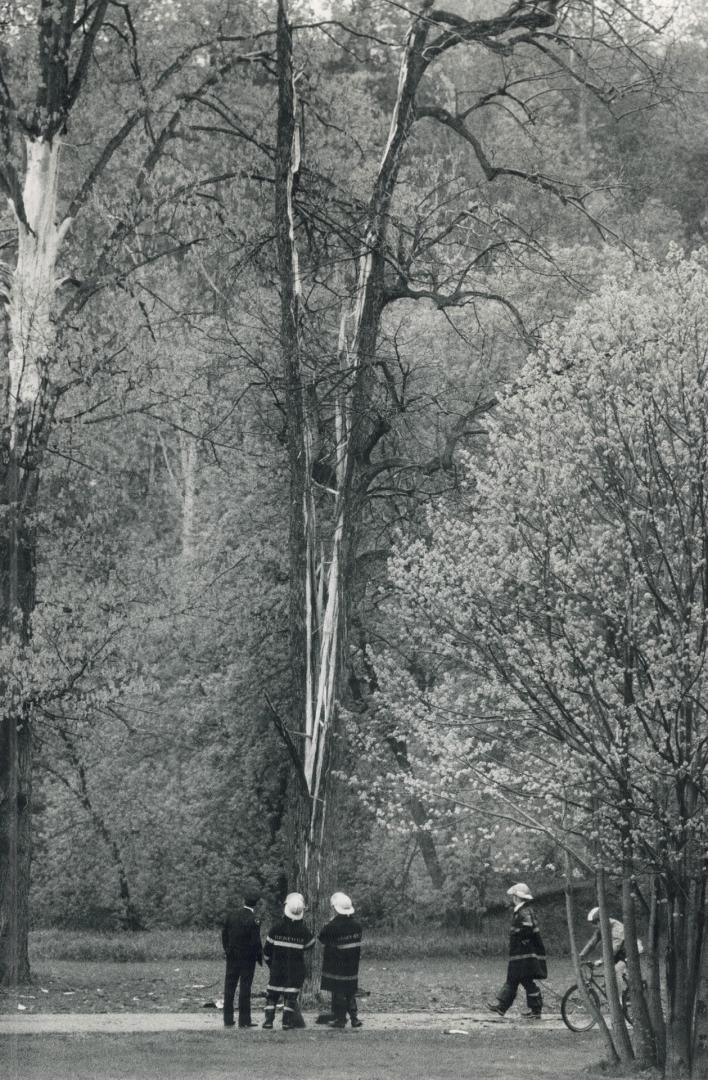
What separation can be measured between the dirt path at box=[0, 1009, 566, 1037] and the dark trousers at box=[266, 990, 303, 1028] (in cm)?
37

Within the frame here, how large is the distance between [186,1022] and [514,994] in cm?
438

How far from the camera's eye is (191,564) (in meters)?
30.8

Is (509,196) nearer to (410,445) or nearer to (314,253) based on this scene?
(410,445)

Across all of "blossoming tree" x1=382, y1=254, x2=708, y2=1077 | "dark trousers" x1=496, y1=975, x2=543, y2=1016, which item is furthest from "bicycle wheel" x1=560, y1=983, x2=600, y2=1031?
"blossoming tree" x1=382, y1=254, x2=708, y2=1077

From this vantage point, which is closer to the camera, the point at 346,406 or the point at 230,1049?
the point at 230,1049

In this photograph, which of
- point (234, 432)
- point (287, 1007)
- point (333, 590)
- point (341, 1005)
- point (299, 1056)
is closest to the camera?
point (299, 1056)

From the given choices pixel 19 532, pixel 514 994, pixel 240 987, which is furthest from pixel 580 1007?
pixel 19 532

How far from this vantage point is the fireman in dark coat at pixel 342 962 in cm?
1712

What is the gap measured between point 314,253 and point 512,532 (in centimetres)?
877

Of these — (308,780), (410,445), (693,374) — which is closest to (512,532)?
(693,374)

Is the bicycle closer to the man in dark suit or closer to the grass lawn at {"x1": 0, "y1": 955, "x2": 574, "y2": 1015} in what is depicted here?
the grass lawn at {"x1": 0, "y1": 955, "x2": 574, "y2": 1015}

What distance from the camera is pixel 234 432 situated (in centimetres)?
2984

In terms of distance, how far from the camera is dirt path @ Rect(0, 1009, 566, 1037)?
15945 mm

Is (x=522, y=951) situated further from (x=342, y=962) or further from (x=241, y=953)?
(x=241, y=953)
